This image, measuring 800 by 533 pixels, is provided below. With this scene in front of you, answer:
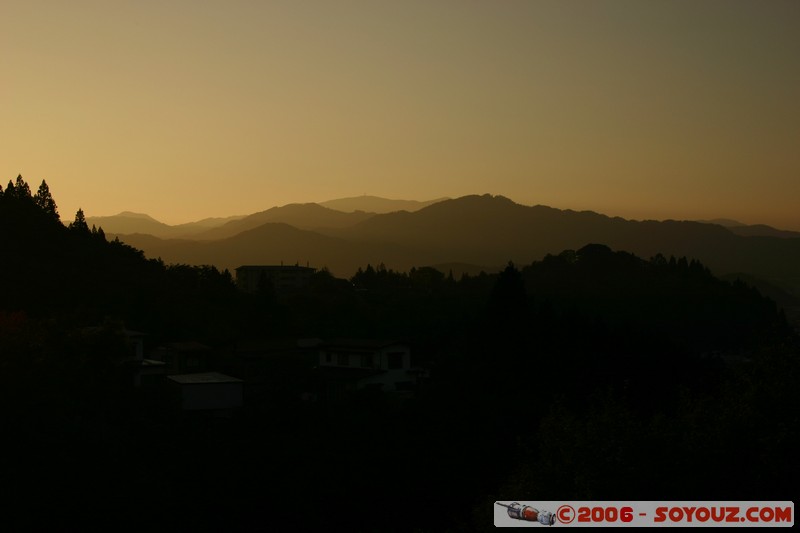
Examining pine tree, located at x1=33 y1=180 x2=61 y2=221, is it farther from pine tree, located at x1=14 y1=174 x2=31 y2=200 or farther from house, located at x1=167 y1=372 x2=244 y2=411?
house, located at x1=167 y1=372 x2=244 y2=411

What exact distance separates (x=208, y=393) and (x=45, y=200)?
3419 centimetres

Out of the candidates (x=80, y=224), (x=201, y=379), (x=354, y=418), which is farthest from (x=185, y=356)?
(x=80, y=224)

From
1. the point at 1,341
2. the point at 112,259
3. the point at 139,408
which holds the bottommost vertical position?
the point at 139,408

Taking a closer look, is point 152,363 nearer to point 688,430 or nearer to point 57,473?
point 57,473

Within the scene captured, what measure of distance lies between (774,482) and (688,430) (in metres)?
1.88

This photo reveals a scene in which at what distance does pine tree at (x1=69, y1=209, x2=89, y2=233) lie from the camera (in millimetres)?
57734

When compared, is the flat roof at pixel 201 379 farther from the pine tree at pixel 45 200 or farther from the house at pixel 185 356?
the pine tree at pixel 45 200

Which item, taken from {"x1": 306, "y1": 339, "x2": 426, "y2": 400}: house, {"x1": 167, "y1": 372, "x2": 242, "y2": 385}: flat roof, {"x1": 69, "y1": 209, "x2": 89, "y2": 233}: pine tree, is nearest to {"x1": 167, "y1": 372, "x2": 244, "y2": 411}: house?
{"x1": 167, "y1": 372, "x2": 242, "y2": 385}: flat roof

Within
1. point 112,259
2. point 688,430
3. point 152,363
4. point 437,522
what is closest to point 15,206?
point 112,259

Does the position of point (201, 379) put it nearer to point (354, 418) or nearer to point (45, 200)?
point (354, 418)

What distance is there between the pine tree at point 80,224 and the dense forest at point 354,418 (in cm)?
284

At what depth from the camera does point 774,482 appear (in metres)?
12.9

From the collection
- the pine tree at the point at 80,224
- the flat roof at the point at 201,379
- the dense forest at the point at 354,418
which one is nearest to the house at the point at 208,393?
the flat roof at the point at 201,379

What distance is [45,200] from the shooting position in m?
59.8
